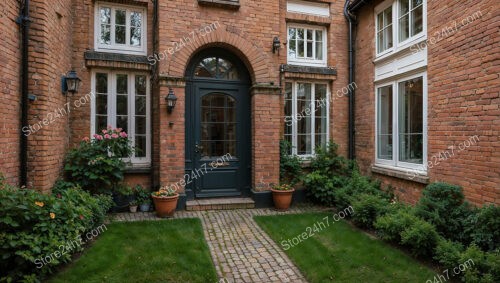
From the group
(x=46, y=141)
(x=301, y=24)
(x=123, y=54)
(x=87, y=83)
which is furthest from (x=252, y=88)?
(x=46, y=141)

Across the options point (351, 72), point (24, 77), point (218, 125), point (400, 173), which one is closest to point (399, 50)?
point (351, 72)

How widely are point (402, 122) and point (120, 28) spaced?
21.7 ft

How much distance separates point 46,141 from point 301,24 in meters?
6.30

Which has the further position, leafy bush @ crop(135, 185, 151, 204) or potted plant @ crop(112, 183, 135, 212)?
leafy bush @ crop(135, 185, 151, 204)

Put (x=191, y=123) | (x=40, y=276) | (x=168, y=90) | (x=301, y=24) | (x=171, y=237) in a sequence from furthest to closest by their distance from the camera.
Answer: (x=301, y=24) < (x=191, y=123) < (x=168, y=90) < (x=171, y=237) < (x=40, y=276)

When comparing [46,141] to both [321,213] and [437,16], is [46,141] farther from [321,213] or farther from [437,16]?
[437,16]

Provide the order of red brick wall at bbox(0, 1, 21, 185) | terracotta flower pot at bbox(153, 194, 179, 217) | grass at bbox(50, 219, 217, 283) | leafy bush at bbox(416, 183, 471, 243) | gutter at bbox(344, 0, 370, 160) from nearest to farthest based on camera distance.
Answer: grass at bbox(50, 219, 217, 283) < red brick wall at bbox(0, 1, 21, 185) < leafy bush at bbox(416, 183, 471, 243) < terracotta flower pot at bbox(153, 194, 179, 217) < gutter at bbox(344, 0, 370, 160)

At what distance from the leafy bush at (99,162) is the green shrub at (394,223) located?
502 centimetres

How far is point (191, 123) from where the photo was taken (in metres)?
7.06

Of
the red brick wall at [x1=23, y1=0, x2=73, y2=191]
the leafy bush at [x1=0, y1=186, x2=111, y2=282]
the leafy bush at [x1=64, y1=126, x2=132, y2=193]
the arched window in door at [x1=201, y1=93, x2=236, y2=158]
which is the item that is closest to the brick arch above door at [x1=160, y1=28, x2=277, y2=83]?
the arched window in door at [x1=201, y1=93, x2=236, y2=158]

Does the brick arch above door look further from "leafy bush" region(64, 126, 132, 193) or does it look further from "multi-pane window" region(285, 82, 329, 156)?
"leafy bush" region(64, 126, 132, 193)

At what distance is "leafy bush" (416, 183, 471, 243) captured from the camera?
178 inches

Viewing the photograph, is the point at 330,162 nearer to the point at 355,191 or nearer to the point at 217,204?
the point at 355,191

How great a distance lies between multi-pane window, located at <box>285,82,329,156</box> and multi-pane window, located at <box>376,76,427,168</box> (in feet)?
4.65
